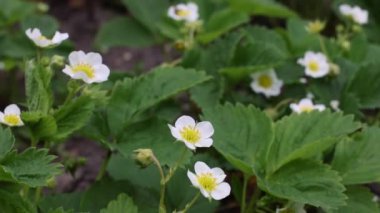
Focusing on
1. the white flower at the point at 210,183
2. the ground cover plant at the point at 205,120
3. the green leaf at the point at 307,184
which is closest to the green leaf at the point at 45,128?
the ground cover plant at the point at 205,120

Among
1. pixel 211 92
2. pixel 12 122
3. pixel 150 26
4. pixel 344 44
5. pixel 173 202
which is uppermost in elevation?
pixel 344 44

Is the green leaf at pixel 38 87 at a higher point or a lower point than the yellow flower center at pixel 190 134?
lower

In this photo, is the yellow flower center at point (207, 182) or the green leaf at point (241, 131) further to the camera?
the green leaf at point (241, 131)

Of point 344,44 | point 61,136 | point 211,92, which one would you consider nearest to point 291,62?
point 344,44

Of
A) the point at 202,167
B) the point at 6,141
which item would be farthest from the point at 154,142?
the point at 6,141

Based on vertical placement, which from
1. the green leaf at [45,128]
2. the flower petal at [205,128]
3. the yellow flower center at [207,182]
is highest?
the flower petal at [205,128]

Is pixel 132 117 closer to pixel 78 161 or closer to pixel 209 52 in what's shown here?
pixel 78 161

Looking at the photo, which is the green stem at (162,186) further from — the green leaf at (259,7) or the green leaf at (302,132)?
the green leaf at (259,7)

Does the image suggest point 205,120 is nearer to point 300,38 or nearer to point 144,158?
point 144,158
